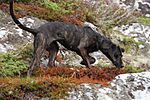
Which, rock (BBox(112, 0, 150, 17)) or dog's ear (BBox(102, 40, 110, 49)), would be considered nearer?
dog's ear (BBox(102, 40, 110, 49))

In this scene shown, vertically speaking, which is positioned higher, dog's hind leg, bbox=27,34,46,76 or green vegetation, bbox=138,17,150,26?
dog's hind leg, bbox=27,34,46,76

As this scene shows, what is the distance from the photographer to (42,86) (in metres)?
7.48

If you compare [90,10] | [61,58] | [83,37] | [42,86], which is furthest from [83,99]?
[90,10]

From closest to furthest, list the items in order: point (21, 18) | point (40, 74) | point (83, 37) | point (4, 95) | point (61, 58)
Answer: point (4, 95), point (40, 74), point (83, 37), point (61, 58), point (21, 18)

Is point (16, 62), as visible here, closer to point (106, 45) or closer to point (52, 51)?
point (52, 51)

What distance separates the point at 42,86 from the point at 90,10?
857cm

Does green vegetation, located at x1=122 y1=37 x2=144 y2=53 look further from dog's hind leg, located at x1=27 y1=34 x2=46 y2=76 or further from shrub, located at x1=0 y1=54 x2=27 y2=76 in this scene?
dog's hind leg, located at x1=27 y1=34 x2=46 y2=76

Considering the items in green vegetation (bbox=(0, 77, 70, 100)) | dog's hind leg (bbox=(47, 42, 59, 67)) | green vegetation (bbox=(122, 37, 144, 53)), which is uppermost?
dog's hind leg (bbox=(47, 42, 59, 67))

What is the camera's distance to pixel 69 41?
367 inches

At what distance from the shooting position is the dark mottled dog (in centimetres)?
891

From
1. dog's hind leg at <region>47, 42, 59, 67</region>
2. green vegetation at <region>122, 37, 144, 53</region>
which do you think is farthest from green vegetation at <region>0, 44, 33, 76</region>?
green vegetation at <region>122, 37, 144, 53</region>

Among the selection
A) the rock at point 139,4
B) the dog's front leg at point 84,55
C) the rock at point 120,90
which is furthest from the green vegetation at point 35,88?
the rock at point 139,4

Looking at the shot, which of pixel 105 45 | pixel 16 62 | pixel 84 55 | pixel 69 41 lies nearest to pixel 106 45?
pixel 105 45

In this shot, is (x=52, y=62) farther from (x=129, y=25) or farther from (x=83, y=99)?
(x=129, y=25)
